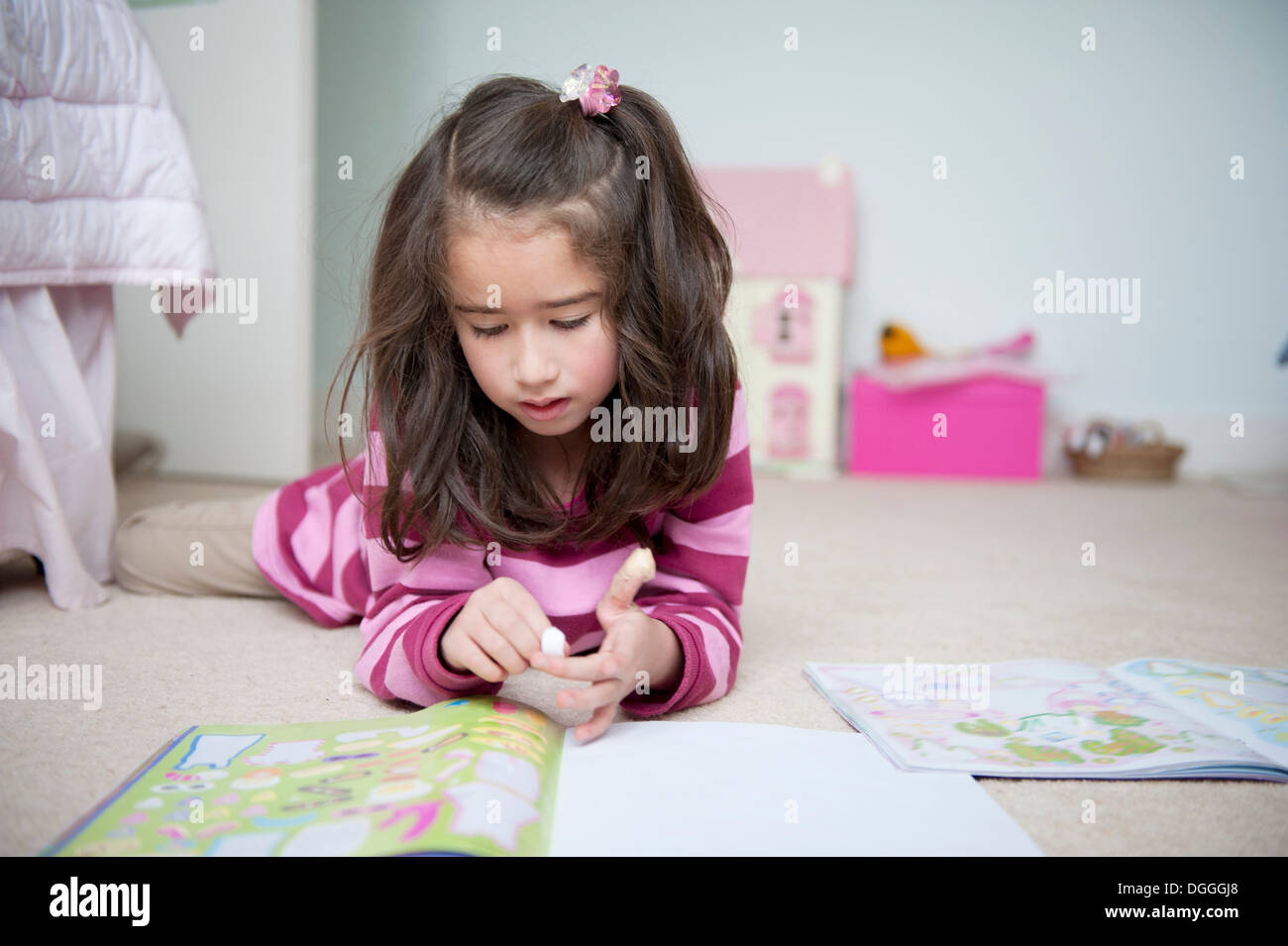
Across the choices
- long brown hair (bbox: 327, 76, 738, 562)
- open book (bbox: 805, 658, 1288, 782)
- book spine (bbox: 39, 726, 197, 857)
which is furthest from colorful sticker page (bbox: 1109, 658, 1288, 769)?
book spine (bbox: 39, 726, 197, 857)

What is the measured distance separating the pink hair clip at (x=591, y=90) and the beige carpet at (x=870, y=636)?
42cm

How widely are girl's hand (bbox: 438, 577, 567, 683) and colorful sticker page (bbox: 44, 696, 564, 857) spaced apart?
0.11ft

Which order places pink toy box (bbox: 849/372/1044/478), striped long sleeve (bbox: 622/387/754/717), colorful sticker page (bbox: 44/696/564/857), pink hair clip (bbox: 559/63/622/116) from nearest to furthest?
colorful sticker page (bbox: 44/696/564/857) < pink hair clip (bbox: 559/63/622/116) < striped long sleeve (bbox: 622/387/754/717) < pink toy box (bbox: 849/372/1044/478)

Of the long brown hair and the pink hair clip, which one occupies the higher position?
the pink hair clip

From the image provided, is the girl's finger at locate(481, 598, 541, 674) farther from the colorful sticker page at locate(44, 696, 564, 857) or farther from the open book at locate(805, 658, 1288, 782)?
the open book at locate(805, 658, 1288, 782)

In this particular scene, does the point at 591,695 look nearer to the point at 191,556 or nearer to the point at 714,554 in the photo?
the point at 714,554

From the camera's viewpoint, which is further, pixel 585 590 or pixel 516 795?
pixel 585 590

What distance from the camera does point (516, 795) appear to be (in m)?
0.56

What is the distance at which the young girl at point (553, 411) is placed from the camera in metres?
0.68

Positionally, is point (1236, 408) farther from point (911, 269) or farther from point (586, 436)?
point (586, 436)

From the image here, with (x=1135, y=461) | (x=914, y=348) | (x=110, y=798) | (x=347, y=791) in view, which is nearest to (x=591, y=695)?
(x=347, y=791)

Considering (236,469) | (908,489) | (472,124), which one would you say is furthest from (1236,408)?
(472,124)

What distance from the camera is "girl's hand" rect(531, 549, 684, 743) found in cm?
64

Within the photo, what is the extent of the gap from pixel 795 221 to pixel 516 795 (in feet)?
6.52
